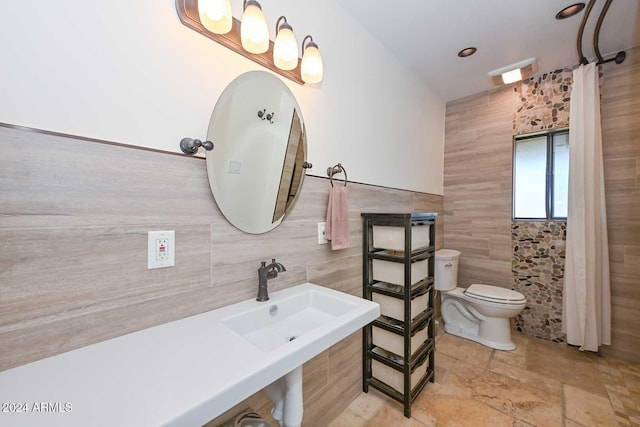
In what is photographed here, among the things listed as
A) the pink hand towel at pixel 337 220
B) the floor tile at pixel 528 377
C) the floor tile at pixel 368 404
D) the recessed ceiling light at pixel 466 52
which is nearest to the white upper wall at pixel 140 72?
the pink hand towel at pixel 337 220

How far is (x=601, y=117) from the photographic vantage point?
2068mm

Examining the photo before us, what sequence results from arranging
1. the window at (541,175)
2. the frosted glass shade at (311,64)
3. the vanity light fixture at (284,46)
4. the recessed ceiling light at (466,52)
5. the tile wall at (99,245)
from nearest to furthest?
the tile wall at (99,245) → the vanity light fixture at (284,46) → the frosted glass shade at (311,64) → the recessed ceiling light at (466,52) → the window at (541,175)

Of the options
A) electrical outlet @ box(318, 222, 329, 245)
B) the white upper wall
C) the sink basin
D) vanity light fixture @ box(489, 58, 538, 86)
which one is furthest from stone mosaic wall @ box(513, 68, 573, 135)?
the sink basin

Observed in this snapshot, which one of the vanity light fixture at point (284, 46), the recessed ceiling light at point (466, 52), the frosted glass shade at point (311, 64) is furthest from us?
the recessed ceiling light at point (466, 52)

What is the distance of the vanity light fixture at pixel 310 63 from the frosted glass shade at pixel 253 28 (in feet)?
0.82

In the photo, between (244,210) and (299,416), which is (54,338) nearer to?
(244,210)

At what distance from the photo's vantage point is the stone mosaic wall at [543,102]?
7.27 feet


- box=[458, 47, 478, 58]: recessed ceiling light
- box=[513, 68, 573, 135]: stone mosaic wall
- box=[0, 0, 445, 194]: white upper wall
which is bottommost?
box=[0, 0, 445, 194]: white upper wall

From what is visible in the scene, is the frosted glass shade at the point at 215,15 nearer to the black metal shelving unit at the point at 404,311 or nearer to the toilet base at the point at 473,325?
the black metal shelving unit at the point at 404,311

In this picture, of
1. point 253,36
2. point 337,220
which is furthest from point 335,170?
point 253,36

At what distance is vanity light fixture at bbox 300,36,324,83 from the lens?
125 cm

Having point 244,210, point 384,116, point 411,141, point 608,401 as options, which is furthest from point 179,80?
point 608,401

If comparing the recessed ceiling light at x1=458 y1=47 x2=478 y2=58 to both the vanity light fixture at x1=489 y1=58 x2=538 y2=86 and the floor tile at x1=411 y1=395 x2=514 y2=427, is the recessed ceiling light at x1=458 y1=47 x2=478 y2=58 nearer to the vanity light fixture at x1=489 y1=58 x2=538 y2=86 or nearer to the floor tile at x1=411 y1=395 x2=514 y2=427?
the vanity light fixture at x1=489 y1=58 x2=538 y2=86

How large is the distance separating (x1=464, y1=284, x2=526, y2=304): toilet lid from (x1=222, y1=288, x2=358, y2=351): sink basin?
1.67 m
